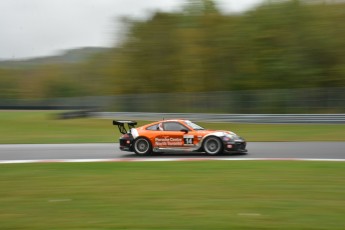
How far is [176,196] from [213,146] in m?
6.59

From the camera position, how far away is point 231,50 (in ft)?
122

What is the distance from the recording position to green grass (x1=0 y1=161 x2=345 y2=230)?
6426 mm

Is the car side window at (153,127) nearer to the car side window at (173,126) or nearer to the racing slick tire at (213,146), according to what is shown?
the car side window at (173,126)

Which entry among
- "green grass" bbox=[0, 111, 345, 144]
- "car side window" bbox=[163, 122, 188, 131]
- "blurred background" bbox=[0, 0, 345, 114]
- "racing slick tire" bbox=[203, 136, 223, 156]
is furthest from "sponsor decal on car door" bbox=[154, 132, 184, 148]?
"blurred background" bbox=[0, 0, 345, 114]

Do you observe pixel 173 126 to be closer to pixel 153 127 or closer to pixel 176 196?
pixel 153 127

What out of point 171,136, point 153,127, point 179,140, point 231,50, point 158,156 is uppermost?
point 231,50

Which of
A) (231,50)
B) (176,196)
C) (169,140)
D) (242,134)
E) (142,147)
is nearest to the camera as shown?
(176,196)

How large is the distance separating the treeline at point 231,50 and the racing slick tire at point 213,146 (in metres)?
21.2

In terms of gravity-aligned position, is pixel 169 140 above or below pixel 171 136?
below

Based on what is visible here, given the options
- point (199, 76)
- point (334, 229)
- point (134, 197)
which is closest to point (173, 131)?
point (134, 197)

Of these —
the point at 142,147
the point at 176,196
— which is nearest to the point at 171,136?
the point at 142,147

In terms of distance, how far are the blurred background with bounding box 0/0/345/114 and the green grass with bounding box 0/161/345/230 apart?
2044 cm

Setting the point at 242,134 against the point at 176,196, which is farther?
the point at 242,134

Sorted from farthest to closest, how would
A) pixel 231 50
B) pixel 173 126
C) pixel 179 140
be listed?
pixel 231 50 → pixel 173 126 → pixel 179 140
